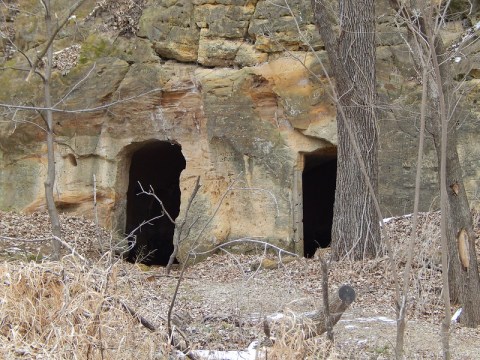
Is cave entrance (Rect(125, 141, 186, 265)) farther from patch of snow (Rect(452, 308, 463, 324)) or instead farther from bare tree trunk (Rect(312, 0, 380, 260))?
patch of snow (Rect(452, 308, 463, 324))

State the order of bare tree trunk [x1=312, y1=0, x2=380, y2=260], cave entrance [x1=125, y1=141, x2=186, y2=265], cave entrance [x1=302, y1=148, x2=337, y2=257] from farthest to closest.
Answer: cave entrance [x1=302, y1=148, x2=337, y2=257] → cave entrance [x1=125, y1=141, x2=186, y2=265] → bare tree trunk [x1=312, y1=0, x2=380, y2=260]

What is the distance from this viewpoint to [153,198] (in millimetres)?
16844

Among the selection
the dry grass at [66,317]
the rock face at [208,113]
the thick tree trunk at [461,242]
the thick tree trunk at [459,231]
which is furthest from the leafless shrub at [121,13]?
the dry grass at [66,317]

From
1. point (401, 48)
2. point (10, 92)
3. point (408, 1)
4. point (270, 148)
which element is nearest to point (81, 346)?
point (408, 1)

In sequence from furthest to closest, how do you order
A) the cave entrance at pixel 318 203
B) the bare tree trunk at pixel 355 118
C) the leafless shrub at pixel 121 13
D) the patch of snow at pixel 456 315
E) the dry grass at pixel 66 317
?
the cave entrance at pixel 318 203 < the leafless shrub at pixel 121 13 < the bare tree trunk at pixel 355 118 < the patch of snow at pixel 456 315 < the dry grass at pixel 66 317

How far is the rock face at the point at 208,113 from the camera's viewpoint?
11.9 metres

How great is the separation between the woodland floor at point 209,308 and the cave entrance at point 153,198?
5.39 m

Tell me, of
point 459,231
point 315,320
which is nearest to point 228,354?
point 315,320

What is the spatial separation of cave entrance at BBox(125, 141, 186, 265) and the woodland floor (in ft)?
17.7

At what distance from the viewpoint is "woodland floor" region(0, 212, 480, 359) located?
5277 mm

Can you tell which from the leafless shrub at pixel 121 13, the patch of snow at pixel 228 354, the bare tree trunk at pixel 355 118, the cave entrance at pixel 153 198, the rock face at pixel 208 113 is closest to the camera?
the patch of snow at pixel 228 354

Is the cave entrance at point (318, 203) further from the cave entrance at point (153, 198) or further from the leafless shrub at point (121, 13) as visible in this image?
the leafless shrub at point (121, 13)

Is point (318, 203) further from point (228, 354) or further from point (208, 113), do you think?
point (228, 354)

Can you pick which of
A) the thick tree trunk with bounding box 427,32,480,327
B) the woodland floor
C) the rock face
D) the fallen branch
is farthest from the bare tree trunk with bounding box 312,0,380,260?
the fallen branch
